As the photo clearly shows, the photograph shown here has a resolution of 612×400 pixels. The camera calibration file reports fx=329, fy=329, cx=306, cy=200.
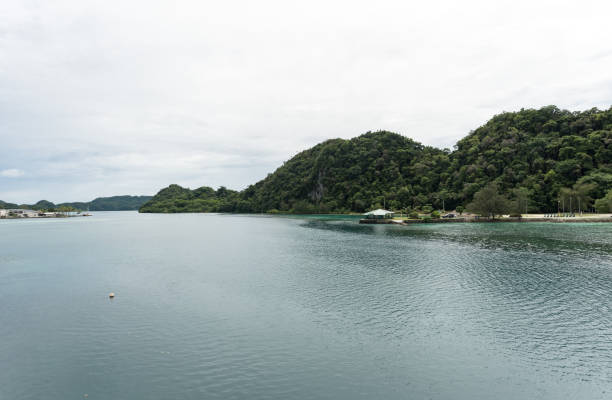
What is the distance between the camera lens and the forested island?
85.5 m

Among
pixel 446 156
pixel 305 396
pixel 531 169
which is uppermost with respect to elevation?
pixel 446 156

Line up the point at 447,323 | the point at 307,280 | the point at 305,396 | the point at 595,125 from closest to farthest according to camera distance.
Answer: the point at 305,396 → the point at 447,323 → the point at 307,280 → the point at 595,125

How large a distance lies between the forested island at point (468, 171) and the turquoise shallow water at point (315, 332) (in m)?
63.8

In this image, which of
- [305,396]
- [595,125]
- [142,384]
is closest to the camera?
[305,396]

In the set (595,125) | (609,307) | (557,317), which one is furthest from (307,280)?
(595,125)

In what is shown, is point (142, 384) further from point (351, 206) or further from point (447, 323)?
point (351, 206)

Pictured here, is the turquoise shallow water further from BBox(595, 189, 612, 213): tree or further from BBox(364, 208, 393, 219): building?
BBox(595, 189, 612, 213): tree

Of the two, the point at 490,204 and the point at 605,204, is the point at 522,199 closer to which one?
the point at 605,204

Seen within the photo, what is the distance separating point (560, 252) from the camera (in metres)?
29.7

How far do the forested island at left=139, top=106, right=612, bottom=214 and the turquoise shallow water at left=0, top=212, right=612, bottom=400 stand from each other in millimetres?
63782

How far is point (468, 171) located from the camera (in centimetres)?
10825

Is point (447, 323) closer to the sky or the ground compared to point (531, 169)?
closer to the ground

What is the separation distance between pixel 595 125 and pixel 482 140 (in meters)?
30.8

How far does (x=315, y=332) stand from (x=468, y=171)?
110 metres
